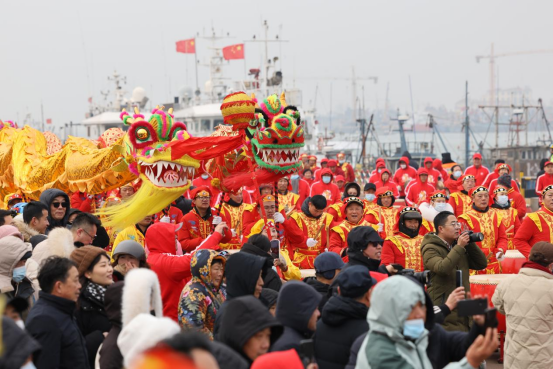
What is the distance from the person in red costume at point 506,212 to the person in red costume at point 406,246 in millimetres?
2411

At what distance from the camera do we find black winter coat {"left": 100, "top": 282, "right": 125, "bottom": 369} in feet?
12.5

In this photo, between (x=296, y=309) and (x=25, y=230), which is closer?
(x=296, y=309)

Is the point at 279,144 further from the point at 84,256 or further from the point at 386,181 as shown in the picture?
the point at 386,181

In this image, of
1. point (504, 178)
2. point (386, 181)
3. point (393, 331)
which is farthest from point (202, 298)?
point (386, 181)

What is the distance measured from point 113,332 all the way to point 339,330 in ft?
3.74

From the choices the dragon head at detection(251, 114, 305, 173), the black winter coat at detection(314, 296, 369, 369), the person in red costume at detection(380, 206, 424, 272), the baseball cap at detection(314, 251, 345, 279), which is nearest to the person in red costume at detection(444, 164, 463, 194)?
the person in red costume at detection(380, 206, 424, 272)

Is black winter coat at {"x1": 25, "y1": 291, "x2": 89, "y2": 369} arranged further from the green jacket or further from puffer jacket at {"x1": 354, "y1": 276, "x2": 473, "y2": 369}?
the green jacket

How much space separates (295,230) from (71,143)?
9.99 ft

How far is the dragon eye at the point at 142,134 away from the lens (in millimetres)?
7196

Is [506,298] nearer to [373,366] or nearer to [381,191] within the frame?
[373,366]

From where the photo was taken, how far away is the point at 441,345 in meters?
3.79

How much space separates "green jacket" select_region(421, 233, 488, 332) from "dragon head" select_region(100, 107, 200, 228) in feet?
7.54

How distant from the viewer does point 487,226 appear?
29.7 feet

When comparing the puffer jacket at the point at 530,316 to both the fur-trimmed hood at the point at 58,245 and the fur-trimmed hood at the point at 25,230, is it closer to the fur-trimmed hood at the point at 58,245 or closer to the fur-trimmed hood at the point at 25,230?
the fur-trimmed hood at the point at 58,245
